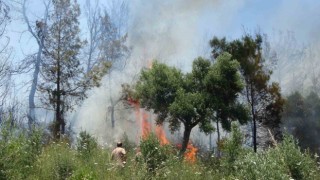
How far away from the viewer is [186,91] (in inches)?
976

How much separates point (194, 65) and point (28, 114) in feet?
45.1

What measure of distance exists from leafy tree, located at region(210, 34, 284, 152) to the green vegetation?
48.3 feet

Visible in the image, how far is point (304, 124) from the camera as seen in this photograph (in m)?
35.0

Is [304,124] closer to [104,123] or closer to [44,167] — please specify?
[104,123]

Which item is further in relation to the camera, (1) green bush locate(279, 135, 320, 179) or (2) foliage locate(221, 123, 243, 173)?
(2) foliage locate(221, 123, 243, 173)

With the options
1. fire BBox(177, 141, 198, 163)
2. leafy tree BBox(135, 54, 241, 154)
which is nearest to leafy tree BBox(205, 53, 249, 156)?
leafy tree BBox(135, 54, 241, 154)

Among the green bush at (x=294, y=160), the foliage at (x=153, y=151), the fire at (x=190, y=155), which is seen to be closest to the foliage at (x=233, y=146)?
the fire at (x=190, y=155)

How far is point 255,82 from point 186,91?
4.71 metres

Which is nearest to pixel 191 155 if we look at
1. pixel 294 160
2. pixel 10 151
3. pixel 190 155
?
pixel 190 155

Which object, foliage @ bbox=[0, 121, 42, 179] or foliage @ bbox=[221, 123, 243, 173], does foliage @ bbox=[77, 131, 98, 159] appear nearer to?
foliage @ bbox=[0, 121, 42, 179]

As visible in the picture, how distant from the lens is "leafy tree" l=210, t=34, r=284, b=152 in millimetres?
26062

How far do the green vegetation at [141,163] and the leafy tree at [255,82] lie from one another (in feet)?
48.3

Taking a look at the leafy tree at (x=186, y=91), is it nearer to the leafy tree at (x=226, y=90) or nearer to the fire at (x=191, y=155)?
the leafy tree at (x=226, y=90)

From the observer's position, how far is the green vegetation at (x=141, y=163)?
8.26 metres
